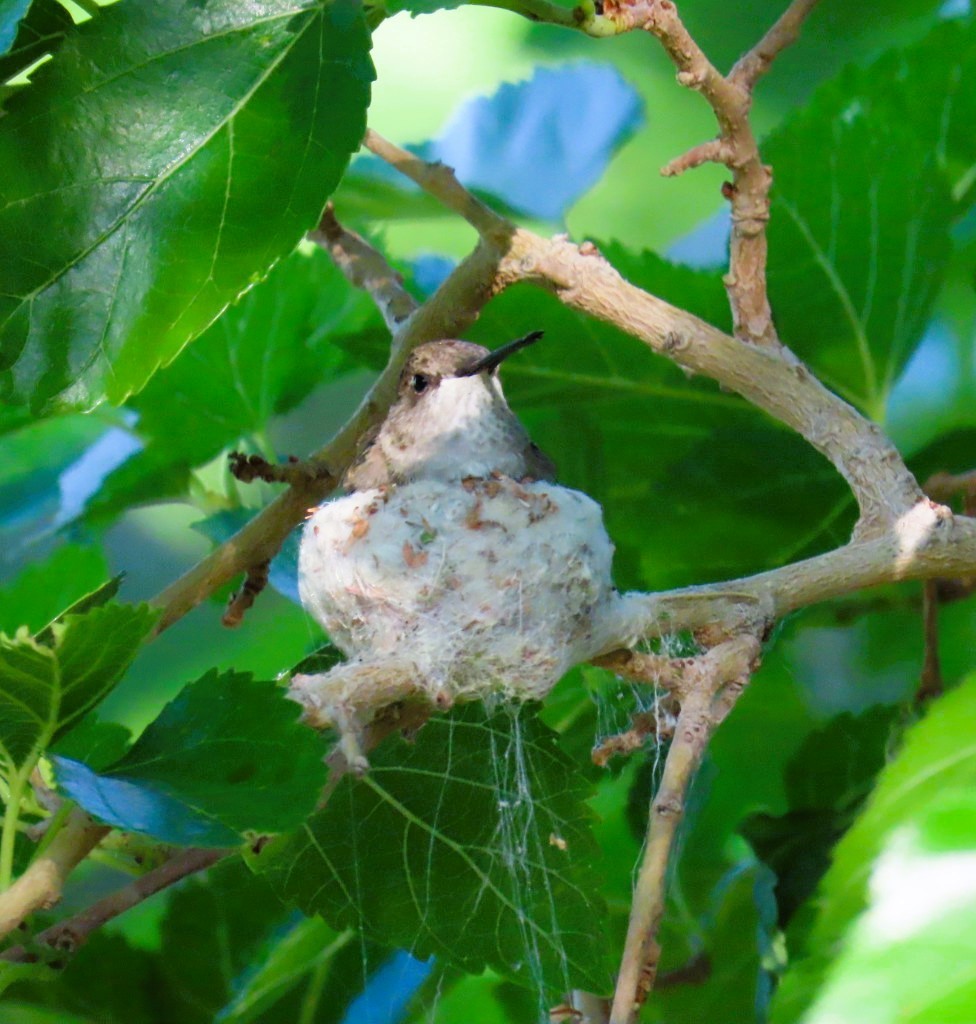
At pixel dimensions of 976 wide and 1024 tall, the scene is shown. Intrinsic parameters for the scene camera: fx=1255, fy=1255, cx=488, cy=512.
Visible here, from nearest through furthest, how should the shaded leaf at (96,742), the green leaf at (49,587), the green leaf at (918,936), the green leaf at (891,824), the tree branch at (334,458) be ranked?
the green leaf at (918,936)
the green leaf at (891,824)
the tree branch at (334,458)
the shaded leaf at (96,742)
the green leaf at (49,587)

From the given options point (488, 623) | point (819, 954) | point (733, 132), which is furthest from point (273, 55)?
point (819, 954)

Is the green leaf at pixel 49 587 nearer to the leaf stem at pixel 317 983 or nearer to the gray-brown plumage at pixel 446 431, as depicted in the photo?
the gray-brown plumage at pixel 446 431

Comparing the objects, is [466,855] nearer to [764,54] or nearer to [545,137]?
[764,54]

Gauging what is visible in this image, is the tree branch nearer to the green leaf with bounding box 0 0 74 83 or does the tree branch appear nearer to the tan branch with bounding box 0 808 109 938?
the tan branch with bounding box 0 808 109 938

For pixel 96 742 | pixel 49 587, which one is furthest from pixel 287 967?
pixel 49 587

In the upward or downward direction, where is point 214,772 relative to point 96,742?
upward

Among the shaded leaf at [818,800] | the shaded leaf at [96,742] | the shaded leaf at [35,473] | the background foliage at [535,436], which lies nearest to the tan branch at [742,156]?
the background foliage at [535,436]
